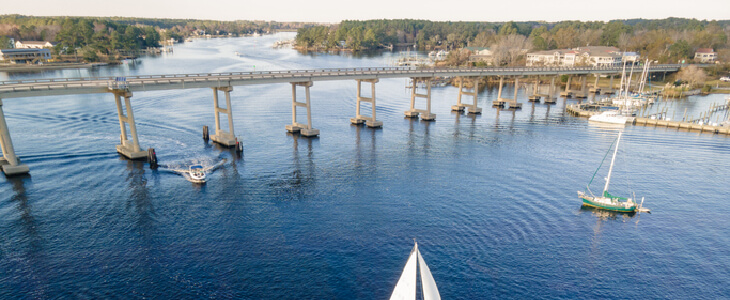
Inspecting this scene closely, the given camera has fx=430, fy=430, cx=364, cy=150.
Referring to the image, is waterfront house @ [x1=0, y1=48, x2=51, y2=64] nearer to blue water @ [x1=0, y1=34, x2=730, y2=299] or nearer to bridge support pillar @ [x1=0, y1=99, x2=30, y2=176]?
blue water @ [x1=0, y1=34, x2=730, y2=299]

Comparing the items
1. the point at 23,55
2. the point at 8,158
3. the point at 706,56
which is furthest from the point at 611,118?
the point at 23,55

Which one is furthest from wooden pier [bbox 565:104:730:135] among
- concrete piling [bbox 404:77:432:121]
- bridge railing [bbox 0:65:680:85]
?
concrete piling [bbox 404:77:432:121]

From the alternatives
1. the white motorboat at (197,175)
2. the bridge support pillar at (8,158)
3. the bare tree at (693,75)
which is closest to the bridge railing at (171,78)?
the bridge support pillar at (8,158)

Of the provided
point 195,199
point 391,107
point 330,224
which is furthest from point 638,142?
point 195,199

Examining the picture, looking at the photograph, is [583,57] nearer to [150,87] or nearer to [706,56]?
[706,56]

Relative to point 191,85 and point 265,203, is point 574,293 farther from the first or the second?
point 191,85
